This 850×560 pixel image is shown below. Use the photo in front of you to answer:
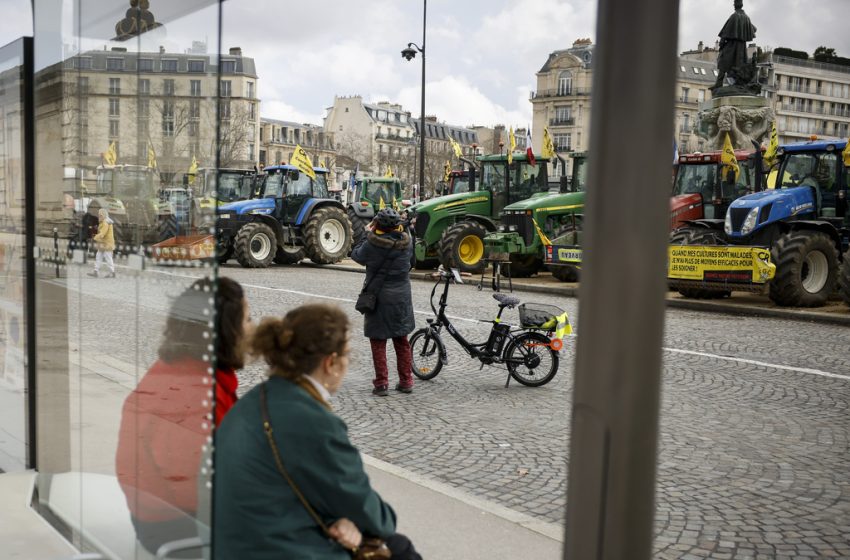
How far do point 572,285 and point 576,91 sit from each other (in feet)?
290

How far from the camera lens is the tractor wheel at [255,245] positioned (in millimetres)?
21219

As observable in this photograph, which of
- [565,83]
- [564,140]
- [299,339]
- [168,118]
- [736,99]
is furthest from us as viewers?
[565,83]

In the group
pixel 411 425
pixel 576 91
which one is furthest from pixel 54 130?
pixel 576 91

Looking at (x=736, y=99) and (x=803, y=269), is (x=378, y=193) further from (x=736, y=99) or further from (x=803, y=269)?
(x=803, y=269)

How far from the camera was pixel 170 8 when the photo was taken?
Result: 257cm

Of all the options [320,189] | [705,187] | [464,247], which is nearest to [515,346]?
[705,187]

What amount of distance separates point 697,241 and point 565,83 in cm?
9203

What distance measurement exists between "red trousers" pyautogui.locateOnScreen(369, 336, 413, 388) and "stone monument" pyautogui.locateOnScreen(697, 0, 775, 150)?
65.8 ft

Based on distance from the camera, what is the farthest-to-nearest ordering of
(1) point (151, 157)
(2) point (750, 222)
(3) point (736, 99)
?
(3) point (736, 99) → (2) point (750, 222) → (1) point (151, 157)

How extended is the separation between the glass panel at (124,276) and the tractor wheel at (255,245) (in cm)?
1747

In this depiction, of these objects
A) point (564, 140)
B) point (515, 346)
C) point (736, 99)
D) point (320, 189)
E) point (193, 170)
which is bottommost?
point (515, 346)

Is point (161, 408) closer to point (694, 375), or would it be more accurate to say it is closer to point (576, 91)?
point (694, 375)

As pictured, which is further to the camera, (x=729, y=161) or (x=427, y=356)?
(x=729, y=161)

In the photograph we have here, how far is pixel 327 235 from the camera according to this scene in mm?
23688
